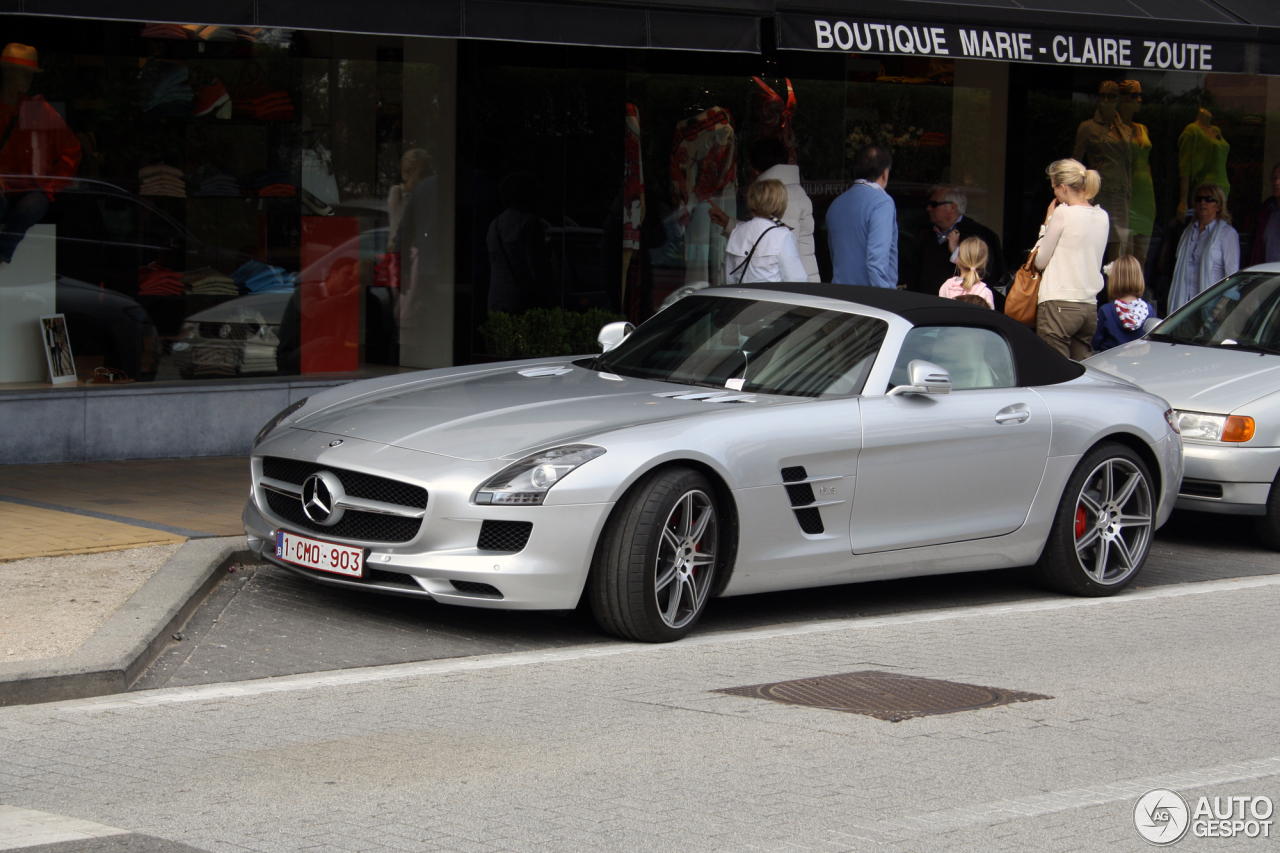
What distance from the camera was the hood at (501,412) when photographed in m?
6.53

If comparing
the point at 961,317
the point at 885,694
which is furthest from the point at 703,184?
the point at 885,694

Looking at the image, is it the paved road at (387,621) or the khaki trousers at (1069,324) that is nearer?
the paved road at (387,621)

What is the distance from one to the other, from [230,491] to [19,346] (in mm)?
2288

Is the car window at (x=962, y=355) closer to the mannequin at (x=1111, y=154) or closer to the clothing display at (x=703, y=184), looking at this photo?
the clothing display at (x=703, y=184)

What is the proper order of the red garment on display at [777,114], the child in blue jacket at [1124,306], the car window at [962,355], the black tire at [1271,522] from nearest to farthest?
the car window at [962,355], the black tire at [1271,522], the child in blue jacket at [1124,306], the red garment on display at [777,114]

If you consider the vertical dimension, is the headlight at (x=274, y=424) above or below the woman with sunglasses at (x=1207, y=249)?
below

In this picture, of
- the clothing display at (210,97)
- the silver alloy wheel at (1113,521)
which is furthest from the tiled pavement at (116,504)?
the silver alloy wheel at (1113,521)

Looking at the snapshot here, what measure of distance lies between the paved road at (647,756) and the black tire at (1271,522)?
284 cm

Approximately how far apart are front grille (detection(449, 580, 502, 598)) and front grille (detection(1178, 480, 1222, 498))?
4.88 metres

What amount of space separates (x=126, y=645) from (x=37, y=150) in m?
5.83

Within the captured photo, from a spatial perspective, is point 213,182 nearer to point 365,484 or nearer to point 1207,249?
point 365,484

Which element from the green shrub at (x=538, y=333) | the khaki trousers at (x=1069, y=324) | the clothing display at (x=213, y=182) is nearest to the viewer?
the khaki trousers at (x=1069, y=324)

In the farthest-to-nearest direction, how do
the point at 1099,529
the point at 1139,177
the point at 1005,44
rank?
the point at 1139,177
the point at 1005,44
the point at 1099,529

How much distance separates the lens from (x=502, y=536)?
6285mm
